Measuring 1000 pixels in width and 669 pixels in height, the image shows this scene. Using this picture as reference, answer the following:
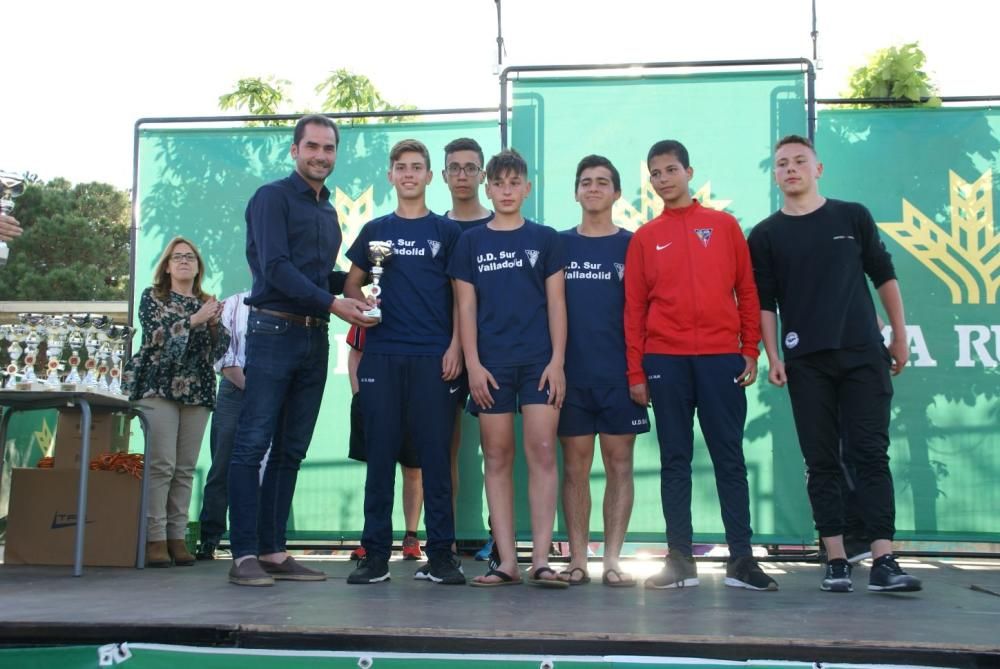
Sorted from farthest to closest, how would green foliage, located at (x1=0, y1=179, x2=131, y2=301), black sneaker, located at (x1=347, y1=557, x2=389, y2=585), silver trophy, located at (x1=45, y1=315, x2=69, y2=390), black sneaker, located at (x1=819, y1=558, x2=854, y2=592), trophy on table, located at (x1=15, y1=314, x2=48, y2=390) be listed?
1. green foliage, located at (x1=0, y1=179, x2=131, y2=301)
2. silver trophy, located at (x1=45, y1=315, x2=69, y2=390)
3. trophy on table, located at (x1=15, y1=314, x2=48, y2=390)
4. black sneaker, located at (x1=347, y1=557, x2=389, y2=585)
5. black sneaker, located at (x1=819, y1=558, x2=854, y2=592)

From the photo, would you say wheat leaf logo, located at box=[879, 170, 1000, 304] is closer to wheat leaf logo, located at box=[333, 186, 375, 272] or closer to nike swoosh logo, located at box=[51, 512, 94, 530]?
wheat leaf logo, located at box=[333, 186, 375, 272]

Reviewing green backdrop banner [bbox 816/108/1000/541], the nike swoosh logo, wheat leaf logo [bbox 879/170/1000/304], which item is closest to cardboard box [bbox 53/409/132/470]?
the nike swoosh logo

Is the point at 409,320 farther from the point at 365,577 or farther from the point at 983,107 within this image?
the point at 983,107

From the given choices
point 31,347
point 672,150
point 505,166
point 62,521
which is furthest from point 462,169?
point 62,521

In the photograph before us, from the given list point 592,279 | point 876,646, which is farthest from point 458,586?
point 876,646

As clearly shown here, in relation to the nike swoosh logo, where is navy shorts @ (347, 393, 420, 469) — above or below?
above

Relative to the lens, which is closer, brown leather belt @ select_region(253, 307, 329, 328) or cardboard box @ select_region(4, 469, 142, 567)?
brown leather belt @ select_region(253, 307, 329, 328)

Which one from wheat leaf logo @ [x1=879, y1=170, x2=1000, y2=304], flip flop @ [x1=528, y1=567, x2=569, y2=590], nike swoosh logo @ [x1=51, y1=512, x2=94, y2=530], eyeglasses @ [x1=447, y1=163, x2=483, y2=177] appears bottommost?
flip flop @ [x1=528, y1=567, x2=569, y2=590]

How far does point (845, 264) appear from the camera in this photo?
368 centimetres

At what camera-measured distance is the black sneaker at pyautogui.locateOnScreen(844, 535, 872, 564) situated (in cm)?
460

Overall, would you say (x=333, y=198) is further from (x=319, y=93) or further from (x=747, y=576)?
(x=319, y=93)

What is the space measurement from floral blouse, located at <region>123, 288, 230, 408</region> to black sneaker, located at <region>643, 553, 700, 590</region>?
93.1 inches

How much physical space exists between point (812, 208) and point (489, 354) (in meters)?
1.34

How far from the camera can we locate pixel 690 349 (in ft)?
12.1
